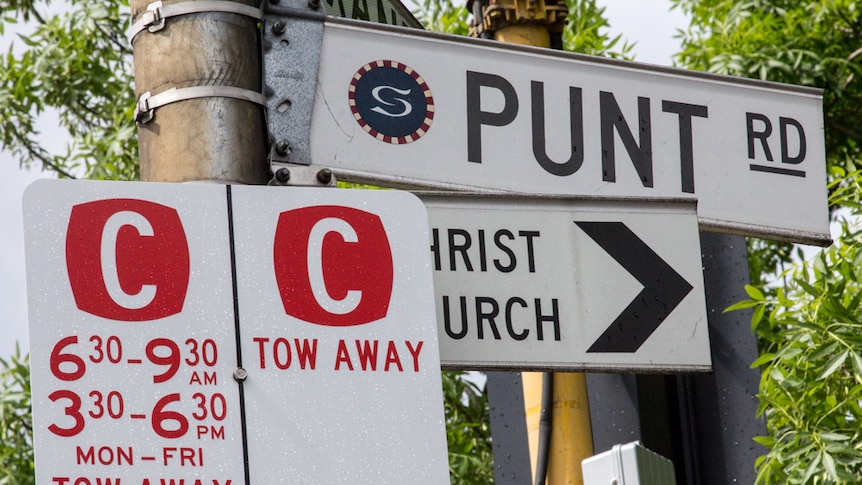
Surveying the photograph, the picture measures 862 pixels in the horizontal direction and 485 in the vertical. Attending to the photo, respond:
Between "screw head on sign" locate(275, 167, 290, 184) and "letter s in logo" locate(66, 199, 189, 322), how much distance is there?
0.37 m

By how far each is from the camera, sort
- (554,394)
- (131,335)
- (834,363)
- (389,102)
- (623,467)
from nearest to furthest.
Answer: (623,467)
(131,335)
(389,102)
(554,394)
(834,363)

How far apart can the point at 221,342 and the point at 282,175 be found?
19.1 inches

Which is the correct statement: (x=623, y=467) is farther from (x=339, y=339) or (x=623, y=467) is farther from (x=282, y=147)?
(x=282, y=147)

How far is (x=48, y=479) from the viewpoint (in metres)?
1.63

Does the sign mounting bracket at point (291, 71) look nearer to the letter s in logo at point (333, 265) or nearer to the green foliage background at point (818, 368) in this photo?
the letter s in logo at point (333, 265)

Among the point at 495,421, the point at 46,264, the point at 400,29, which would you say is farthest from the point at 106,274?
the point at 495,421

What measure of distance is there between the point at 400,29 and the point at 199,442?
964mm

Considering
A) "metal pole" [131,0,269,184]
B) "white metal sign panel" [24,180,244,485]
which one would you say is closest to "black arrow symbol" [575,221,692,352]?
"metal pole" [131,0,269,184]

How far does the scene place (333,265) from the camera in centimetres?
189

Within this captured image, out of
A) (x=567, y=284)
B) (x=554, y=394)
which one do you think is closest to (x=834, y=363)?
(x=554, y=394)

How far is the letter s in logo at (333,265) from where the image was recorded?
183 cm

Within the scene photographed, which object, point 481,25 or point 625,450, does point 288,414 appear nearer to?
point 625,450

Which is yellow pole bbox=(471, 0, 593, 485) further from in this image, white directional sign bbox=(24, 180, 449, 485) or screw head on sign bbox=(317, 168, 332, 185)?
white directional sign bbox=(24, 180, 449, 485)

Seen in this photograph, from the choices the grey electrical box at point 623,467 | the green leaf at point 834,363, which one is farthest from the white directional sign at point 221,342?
the green leaf at point 834,363
